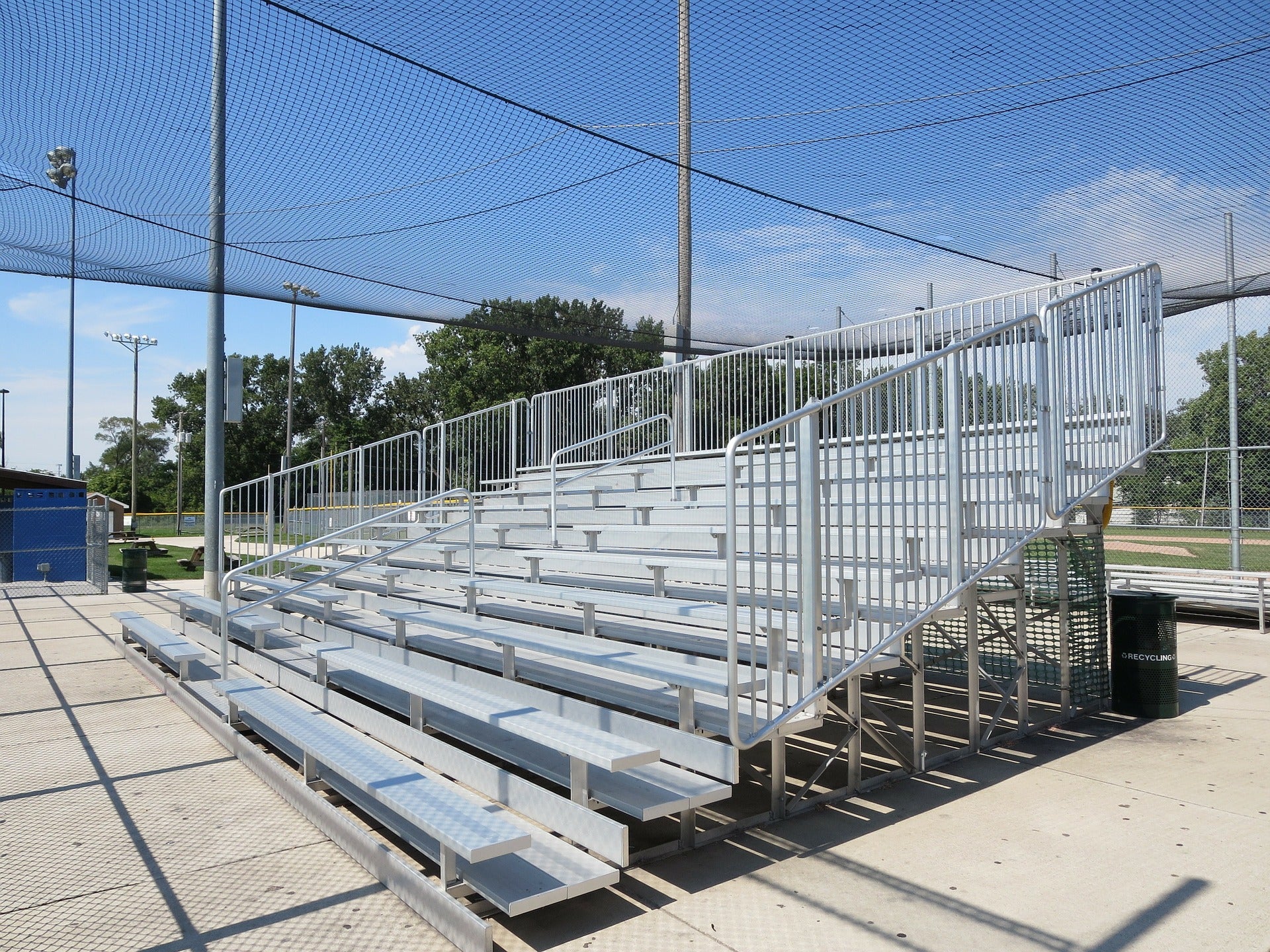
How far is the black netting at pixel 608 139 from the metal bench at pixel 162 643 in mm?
2976

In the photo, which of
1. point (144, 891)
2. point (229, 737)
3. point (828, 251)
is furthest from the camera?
point (828, 251)

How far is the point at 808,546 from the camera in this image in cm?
372

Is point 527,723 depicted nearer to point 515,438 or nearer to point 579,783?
point 579,783

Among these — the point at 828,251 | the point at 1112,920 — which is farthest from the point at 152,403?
the point at 1112,920

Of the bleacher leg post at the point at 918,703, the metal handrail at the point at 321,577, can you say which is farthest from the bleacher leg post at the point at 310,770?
the bleacher leg post at the point at 918,703

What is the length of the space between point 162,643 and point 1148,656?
23.7ft

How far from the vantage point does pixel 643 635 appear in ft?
16.8

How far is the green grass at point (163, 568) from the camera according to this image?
1797cm

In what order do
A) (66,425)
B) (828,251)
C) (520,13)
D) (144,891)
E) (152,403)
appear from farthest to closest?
1. (152,403)
2. (66,425)
3. (828,251)
4. (520,13)
5. (144,891)

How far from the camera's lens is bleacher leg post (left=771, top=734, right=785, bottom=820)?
3904 mm

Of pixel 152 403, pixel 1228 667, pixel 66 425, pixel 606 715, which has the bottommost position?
pixel 1228 667

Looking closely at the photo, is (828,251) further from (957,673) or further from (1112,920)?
(1112,920)

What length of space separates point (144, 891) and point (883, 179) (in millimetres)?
6553

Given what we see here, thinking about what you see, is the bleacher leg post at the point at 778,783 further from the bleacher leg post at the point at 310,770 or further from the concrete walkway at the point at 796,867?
the bleacher leg post at the point at 310,770
